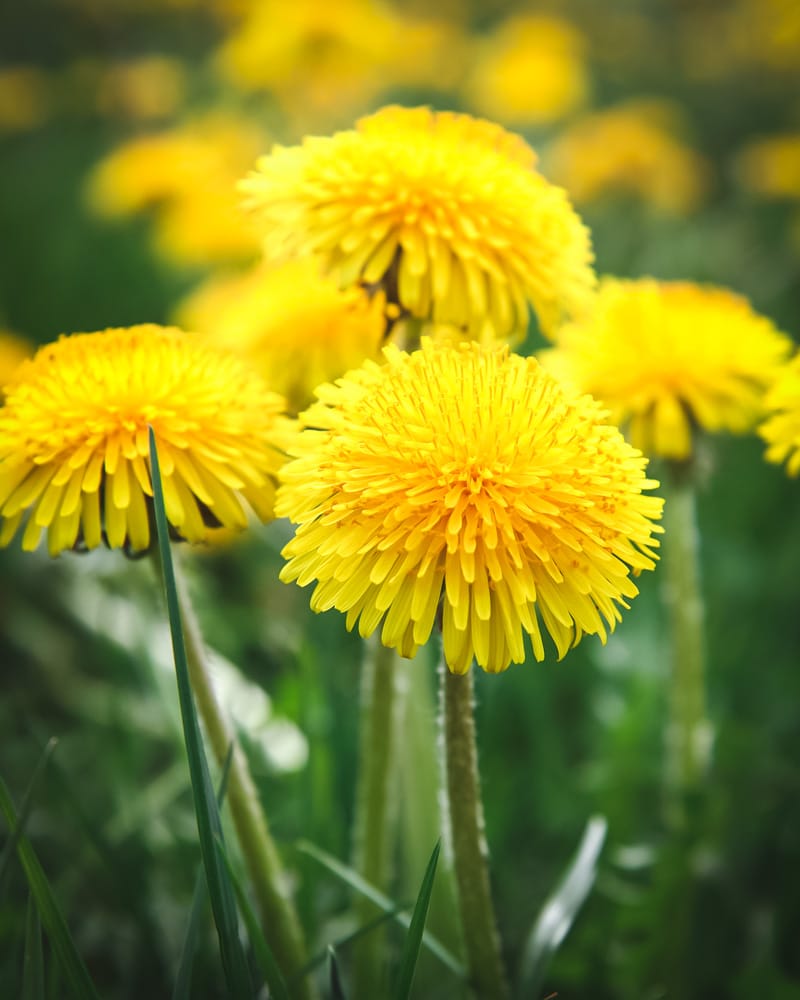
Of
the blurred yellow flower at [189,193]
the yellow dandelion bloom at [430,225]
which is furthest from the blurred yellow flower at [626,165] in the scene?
the yellow dandelion bloom at [430,225]

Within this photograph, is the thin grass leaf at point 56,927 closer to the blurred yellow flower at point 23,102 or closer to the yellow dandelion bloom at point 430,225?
the yellow dandelion bloom at point 430,225

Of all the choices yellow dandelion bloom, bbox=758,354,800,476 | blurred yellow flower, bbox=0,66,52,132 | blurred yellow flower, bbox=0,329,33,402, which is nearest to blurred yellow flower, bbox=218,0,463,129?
blurred yellow flower, bbox=0,329,33,402

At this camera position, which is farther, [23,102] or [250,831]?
[23,102]

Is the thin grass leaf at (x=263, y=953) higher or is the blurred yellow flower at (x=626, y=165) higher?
the blurred yellow flower at (x=626, y=165)

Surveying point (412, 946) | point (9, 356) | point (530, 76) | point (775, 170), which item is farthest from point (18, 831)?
point (530, 76)

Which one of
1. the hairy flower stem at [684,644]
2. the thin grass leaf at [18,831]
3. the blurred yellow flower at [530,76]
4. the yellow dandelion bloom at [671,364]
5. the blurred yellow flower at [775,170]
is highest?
the blurred yellow flower at [530,76]

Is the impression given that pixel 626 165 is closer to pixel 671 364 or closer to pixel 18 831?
pixel 671 364
